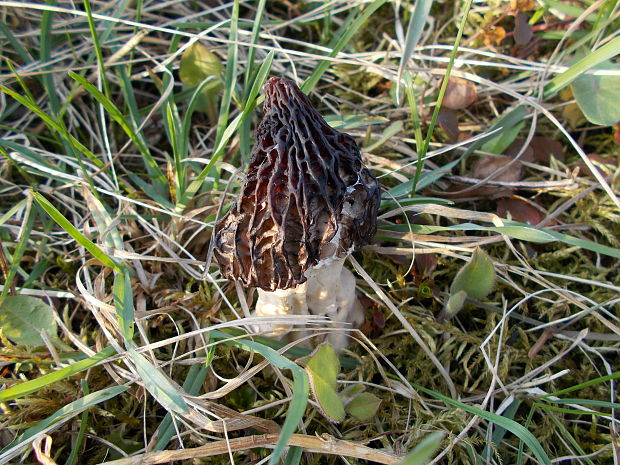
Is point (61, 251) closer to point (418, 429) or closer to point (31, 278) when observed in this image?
point (31, 278)

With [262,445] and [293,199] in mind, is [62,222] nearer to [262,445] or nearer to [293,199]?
[293,199]

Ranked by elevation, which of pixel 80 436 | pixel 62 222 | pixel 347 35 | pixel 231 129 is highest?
pixel 347 35

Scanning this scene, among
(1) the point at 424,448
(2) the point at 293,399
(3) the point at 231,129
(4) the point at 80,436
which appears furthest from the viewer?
(3) the point at 231,129

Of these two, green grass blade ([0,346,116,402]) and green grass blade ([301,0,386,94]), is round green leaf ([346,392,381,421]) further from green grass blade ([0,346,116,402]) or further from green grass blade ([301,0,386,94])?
green grass blade ([301,0,386,94])

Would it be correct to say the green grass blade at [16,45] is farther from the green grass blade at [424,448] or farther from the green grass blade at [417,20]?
the green grass blade at [424,448]

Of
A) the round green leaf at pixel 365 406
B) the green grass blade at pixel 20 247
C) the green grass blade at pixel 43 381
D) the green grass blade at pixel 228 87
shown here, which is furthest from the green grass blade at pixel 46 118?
the round green leaf at pixel 365 406

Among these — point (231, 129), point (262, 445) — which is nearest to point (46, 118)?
point (231, 129)

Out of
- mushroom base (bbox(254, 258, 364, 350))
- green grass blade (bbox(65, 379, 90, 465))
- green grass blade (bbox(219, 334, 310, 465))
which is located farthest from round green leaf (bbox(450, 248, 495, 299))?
green grass blade (bbox(65, 379, 90, 465))
